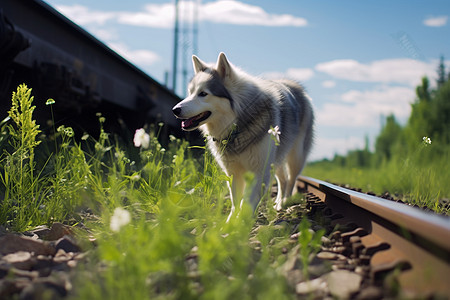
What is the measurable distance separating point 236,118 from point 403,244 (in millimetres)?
2289

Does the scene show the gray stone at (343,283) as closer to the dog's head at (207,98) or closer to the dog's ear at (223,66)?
the dog's head at (207,98)

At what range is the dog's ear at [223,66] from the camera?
3.98 meters

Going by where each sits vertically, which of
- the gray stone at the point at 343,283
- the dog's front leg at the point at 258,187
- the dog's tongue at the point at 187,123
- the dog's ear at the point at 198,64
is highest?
the dog's ear at the point at 198,64

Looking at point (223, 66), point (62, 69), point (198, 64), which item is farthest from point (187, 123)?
point (62, 69)

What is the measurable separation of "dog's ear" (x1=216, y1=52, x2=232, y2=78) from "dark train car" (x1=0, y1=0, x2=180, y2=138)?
163cm

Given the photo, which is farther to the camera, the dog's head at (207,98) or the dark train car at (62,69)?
the dark train car at (62,69)

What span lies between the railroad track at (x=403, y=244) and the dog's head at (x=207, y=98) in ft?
5.06

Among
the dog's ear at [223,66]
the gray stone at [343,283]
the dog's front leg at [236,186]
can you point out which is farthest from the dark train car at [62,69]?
the gray stone at [343,283]

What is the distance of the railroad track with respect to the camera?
1.57 m

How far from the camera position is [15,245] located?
241cm

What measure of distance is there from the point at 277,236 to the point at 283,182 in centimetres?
269

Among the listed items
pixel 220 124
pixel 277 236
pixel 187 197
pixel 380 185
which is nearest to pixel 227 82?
pixel 220 124

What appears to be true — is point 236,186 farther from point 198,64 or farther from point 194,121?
point 198,64

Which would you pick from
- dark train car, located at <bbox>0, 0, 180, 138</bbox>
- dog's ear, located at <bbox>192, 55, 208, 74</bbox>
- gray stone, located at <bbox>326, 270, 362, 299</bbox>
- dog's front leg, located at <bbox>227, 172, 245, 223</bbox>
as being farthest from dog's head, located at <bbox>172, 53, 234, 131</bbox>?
gray stone, located at <bbox>326, 270, 362, 299</bbox>
